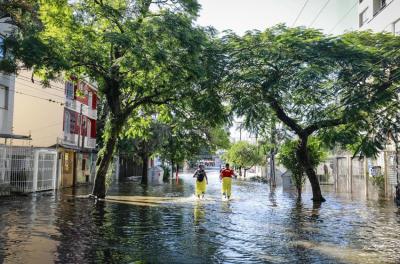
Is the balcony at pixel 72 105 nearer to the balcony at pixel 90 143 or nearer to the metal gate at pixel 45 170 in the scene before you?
the balcony at pixel 90 143

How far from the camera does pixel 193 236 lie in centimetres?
1064

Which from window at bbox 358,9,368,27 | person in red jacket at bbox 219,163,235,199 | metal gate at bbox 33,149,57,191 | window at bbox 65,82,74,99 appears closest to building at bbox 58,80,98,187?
window at bbox 65,82,74,99

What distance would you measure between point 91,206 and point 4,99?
1112 cm

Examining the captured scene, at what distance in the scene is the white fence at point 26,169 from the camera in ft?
71.7

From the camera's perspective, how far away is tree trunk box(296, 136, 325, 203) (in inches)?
875

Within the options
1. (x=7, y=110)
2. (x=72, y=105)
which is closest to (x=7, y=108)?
(x=7, y=110)

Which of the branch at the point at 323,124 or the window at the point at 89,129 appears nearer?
the branch at the point at 323,124

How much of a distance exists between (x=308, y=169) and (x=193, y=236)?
13.2m

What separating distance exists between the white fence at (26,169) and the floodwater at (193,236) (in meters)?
5.85

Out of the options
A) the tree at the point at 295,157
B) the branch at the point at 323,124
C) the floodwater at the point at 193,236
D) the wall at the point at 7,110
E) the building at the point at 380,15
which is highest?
the building at the point at 380,15

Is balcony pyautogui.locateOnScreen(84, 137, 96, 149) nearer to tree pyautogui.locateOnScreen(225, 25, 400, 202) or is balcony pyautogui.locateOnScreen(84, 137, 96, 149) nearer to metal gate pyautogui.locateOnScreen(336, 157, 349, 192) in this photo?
metal gate pyautogui.locateOnScreen(336, 157, 349, 192)

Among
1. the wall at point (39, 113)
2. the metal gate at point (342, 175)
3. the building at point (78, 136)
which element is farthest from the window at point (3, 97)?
the metal gate at point (342, 175)

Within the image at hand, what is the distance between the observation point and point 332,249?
9273mm

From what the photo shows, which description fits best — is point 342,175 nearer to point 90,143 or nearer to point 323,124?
point 323,124
